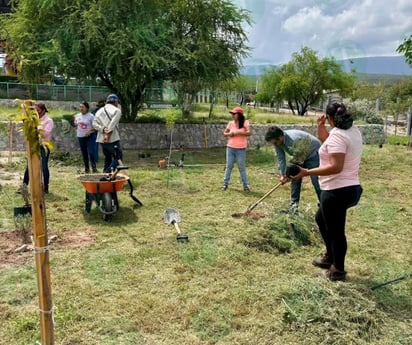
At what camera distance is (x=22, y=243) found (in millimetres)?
4645

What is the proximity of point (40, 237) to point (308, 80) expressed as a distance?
30.5 metres

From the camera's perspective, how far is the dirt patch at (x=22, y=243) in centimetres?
424

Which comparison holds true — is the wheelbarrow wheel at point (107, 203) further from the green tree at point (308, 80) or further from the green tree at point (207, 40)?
the green tree at point (308, 80)

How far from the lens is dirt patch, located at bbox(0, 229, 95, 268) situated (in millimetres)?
4244

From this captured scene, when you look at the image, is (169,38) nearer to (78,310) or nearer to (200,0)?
(200,0)

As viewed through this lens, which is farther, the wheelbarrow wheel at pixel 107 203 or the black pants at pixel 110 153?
the black pants at pixel 110 153

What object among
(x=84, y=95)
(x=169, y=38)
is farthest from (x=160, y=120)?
(x=84, y=95)

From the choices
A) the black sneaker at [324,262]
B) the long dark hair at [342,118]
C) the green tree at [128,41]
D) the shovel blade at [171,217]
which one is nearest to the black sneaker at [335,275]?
the black sneaker at [324,262]

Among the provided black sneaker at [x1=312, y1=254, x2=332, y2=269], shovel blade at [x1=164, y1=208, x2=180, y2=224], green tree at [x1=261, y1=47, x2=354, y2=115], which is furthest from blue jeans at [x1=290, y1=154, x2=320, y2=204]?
green tree at [x1=261, y1=47, x2=354, y2=115]

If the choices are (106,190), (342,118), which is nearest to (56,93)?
(106,190)

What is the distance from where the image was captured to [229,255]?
14.6 feet

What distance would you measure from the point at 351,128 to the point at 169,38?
9.48 meters

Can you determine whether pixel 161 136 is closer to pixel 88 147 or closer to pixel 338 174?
pixel 88 147

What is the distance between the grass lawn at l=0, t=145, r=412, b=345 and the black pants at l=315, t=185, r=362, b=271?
29 centimetres
